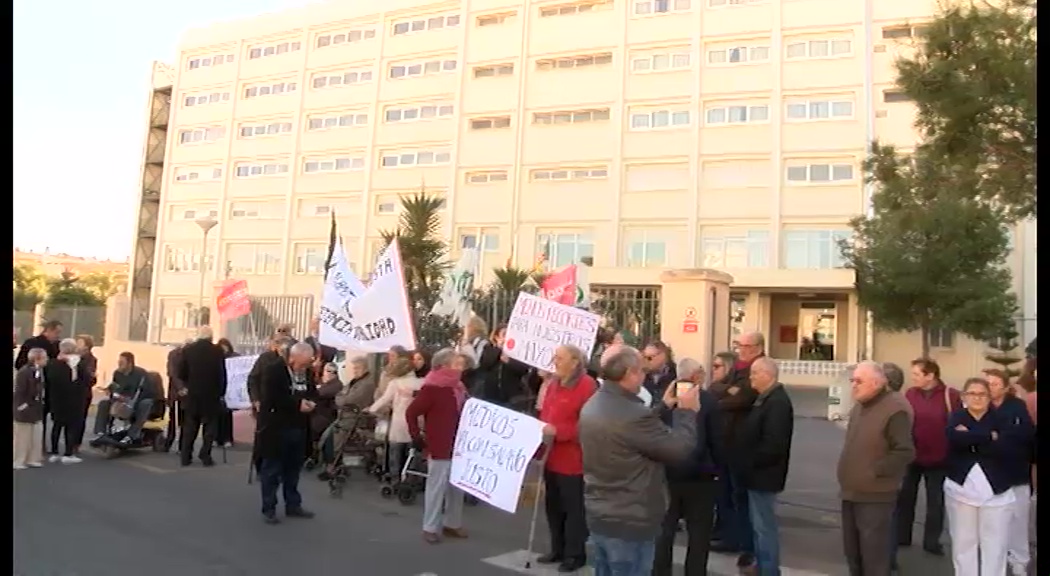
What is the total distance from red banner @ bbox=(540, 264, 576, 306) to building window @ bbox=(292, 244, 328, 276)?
34.2 metres

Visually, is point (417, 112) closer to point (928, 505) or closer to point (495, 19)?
point (495, 19)

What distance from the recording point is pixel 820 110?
36656 millimetres

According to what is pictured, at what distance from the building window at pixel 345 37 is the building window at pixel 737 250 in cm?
2153

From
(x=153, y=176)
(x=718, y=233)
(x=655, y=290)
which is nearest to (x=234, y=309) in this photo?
(x=655, y=290)

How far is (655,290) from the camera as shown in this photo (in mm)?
16047

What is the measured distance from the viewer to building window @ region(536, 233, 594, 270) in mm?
40094

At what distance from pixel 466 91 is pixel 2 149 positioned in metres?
40.3

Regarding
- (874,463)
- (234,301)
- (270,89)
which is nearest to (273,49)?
(270,89)

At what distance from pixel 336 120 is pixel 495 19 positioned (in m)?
10.3

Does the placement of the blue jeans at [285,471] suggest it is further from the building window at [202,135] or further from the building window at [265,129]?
the building window at [202,135]

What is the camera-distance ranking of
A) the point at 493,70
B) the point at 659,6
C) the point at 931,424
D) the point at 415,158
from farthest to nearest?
the point at 415,158 < the point at 493,70 < the point at 659,6 < the point at 931,424

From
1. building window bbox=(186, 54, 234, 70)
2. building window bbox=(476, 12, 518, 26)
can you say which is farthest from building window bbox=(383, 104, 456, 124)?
building window bbox=(186, 54, 234, 70)

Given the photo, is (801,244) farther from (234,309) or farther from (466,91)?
(234,309)

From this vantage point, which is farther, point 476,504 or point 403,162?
point 403,162
